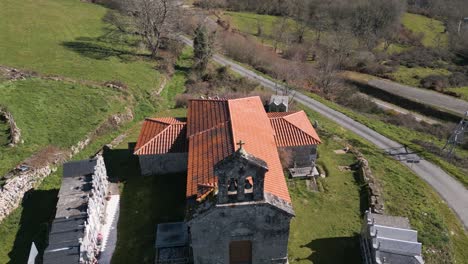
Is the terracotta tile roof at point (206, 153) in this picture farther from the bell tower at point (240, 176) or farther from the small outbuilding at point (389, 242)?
the small outbuilding at point (389, 242)

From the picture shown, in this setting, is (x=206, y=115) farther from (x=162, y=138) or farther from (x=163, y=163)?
(x=163, y=163)

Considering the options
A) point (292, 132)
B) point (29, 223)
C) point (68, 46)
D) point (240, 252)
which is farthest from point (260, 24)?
point (240, 252)

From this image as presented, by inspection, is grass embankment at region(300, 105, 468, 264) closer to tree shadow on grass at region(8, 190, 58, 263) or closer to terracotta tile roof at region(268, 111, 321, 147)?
terracotta tile roof at region(268, 111, 321, 147)

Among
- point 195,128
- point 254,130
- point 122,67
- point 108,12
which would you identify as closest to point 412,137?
point 254,130

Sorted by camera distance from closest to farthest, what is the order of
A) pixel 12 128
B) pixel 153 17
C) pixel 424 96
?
pixel 12 128
pixel 153 17
pixel 424 96

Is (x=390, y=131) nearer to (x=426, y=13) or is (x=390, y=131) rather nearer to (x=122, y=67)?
(x=122, y=67)
